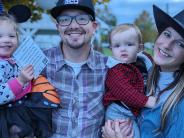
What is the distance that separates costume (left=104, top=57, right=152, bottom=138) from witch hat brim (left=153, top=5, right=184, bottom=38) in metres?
0.49

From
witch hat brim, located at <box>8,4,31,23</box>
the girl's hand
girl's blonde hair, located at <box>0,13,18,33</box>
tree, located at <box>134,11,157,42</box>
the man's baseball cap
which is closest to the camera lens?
the girl's hand

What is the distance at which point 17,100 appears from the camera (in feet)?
10.0

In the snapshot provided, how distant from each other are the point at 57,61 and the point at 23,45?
42 cm

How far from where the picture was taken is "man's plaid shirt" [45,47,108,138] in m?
3.32

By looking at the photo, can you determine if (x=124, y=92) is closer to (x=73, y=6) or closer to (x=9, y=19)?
(x=73, y=6)

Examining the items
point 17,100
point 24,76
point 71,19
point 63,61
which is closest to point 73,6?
point 71,19

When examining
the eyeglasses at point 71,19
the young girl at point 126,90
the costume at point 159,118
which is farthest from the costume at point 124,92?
the eyeglasses at point 71,19

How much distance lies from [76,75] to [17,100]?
573 millimetres

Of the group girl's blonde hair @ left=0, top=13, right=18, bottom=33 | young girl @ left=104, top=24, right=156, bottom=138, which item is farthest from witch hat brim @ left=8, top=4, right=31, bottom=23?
young girl @ left=104, top=24, right=156, bottom=138

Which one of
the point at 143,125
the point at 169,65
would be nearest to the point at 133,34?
the point at 169,65

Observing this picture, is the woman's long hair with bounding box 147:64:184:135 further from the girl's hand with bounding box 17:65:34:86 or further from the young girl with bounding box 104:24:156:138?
the girl's hand with bounding box 17:65:34:86

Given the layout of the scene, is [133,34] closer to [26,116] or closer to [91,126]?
[91,126]

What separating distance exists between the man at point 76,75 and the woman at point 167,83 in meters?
0.47

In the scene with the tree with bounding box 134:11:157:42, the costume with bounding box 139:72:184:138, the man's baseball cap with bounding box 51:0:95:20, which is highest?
the man's baseball cap with bounding box 51:0:95:20
